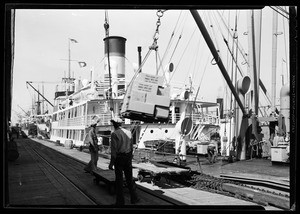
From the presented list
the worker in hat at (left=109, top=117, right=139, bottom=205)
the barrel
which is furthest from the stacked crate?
the barrel

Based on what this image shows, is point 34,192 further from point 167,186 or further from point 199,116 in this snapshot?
point 199,116

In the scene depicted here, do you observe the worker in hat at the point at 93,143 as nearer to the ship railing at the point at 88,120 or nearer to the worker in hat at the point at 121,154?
the worker in hat at the point at 121,154

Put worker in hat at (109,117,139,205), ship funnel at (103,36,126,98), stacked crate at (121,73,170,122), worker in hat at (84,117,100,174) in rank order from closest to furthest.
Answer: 1. worker in hat at (109,117,139,205)
2. stacked crate at (121,73,170,122)
3. worker in hat at (84,117,100,174)
4. ship funnel at (103,36,126,98)

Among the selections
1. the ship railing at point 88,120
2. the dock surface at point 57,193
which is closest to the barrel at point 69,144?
the ship railing at point 88,120

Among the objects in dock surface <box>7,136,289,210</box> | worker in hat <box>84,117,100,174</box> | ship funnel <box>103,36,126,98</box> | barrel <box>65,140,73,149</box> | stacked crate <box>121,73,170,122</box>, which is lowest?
barrel <box>65,140,73,149</box>

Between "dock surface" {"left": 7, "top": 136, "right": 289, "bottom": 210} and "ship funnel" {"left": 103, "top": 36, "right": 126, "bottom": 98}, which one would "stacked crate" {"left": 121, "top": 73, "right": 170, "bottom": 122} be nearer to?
"dock surface" {"left": 7, "top": 136, "right": 289, "bottom": 210}

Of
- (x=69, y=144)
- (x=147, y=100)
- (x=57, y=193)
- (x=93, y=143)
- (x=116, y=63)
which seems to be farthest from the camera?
(x=116, y=63)

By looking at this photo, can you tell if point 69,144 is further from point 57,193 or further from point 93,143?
point 57,193

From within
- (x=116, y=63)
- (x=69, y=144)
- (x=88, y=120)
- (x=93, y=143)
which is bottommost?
(x=69, y=144)

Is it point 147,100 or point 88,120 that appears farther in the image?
point 88,120

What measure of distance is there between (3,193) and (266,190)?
199 inches

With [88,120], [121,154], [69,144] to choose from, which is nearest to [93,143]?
[121,154]

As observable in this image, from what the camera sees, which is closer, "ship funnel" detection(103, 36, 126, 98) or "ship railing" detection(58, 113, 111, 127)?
"ship railing" detection(58, 113, 111, 127)
